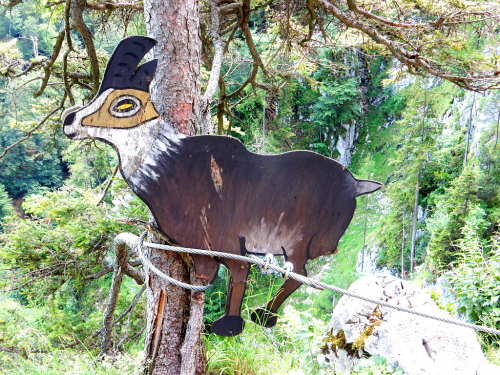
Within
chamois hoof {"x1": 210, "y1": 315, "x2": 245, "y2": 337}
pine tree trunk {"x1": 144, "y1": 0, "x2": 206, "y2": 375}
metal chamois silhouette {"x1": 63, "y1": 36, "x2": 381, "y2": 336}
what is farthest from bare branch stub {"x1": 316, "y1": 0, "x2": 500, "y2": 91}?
chamois hoof {"x1": 210, "y1": 315, "x2": 245, "y2": 337}

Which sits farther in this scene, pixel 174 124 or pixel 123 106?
pixel 174 124

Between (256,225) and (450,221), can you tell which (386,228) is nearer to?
(450,221)

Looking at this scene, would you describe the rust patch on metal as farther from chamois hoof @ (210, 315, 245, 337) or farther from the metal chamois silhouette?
chamois hoof @ (210, 315, 245, 337)

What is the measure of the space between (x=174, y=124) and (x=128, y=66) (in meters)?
0.37

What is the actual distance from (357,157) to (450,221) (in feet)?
35.3

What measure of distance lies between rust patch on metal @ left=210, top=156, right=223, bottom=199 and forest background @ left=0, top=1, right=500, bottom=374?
489 millimetres

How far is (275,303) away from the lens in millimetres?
1685

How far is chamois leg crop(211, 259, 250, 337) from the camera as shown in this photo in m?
1.50

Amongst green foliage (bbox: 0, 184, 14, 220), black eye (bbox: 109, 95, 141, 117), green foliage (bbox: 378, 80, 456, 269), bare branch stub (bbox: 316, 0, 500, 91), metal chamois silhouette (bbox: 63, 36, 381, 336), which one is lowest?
green foliage (bbox: 0, 184, 14, 220)

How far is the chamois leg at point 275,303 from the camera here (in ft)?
5.28

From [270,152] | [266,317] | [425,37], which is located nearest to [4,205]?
[270,152]

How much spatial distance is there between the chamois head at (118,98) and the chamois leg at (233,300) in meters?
0.77

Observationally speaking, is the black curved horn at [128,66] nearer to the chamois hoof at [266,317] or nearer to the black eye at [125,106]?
the black eye at [125,106]

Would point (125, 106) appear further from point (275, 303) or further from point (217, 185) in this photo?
point (275, 303)
